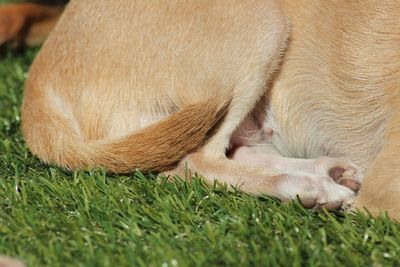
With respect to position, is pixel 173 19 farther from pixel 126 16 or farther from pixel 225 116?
pixel 225 116

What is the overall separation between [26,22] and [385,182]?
10.3 feet

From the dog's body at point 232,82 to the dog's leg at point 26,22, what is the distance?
1.78 meters

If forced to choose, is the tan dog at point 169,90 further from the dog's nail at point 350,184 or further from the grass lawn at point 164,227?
the grass lawn at point 164,227

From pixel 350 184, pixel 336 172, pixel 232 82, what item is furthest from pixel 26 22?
pixel 350 184

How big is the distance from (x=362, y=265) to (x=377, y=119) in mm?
1022

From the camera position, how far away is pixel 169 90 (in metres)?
3.60

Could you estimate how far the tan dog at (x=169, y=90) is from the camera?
3.50 m

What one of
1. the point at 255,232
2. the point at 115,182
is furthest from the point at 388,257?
the point at 115,182

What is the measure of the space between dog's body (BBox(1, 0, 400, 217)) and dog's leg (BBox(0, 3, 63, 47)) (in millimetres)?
1784

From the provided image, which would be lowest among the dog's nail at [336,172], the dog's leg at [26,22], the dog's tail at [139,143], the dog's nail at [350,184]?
the dog's nail at [350,184]

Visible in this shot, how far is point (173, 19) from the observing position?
3650 millimetres

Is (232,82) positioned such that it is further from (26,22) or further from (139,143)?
(26,22)

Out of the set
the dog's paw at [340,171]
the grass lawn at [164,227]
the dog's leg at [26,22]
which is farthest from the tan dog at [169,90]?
the dog's leg at [26,22]

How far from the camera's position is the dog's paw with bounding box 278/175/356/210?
3.29m
